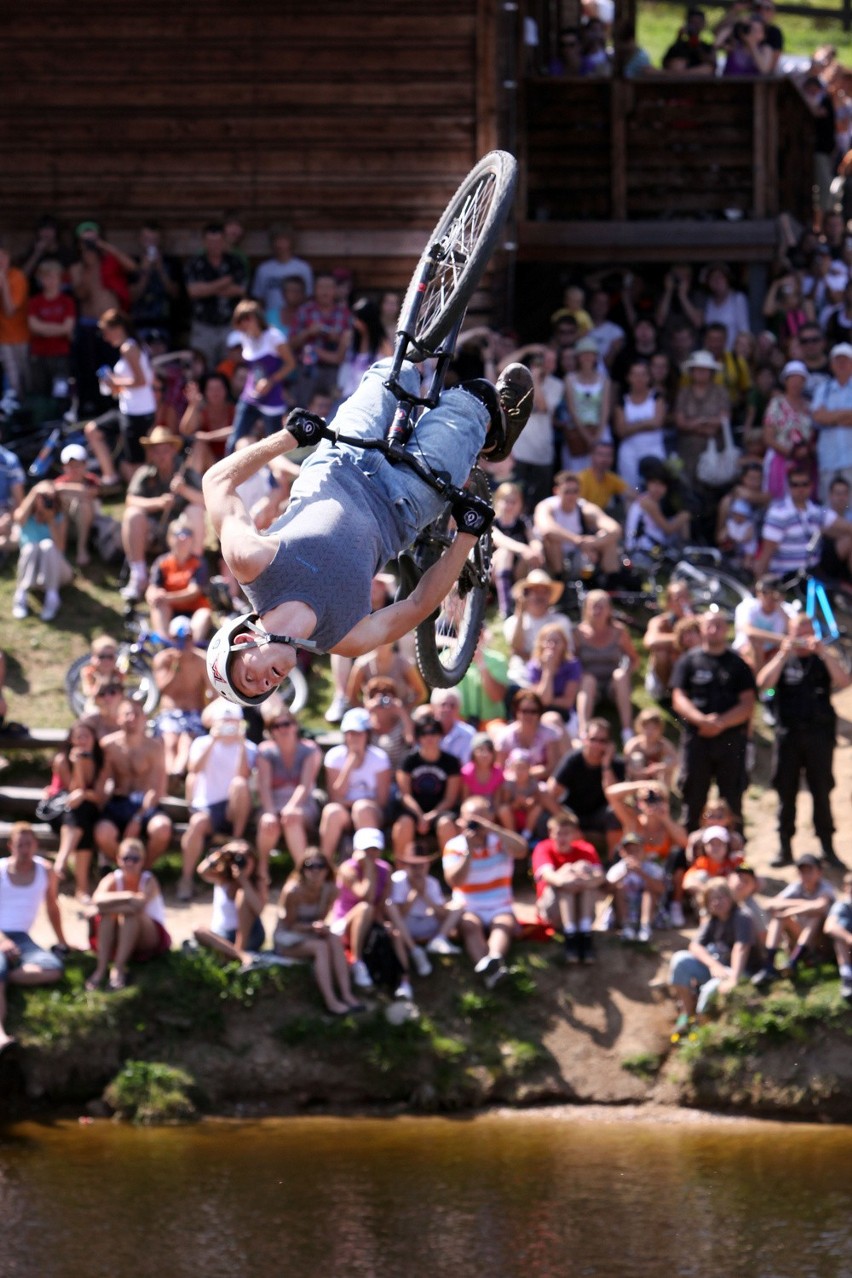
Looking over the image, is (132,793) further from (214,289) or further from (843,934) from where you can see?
(214,289)

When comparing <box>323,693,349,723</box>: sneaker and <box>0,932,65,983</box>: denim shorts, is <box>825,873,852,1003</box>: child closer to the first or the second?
<box>323,693,349,723</box>: sneaker

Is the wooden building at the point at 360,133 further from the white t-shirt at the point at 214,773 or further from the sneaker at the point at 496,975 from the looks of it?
the sneaker at the point at 496,975

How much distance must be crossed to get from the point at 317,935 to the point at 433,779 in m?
1.25

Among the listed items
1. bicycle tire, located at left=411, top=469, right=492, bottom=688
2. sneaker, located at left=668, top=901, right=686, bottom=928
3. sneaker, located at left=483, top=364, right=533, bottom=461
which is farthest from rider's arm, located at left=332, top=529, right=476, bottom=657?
sneaker, located at left=668, top=901, right=686, bottom=928

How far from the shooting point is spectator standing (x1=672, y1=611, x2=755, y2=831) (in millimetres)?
13500

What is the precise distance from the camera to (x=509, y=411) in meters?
8.69

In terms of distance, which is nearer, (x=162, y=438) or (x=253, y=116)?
(x=162, y=438)

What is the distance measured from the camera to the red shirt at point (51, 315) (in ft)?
56.2

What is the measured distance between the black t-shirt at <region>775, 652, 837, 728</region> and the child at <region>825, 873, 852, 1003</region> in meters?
1.34

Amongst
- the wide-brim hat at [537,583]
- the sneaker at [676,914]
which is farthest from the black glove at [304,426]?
the wide-brim hat at [537,583]

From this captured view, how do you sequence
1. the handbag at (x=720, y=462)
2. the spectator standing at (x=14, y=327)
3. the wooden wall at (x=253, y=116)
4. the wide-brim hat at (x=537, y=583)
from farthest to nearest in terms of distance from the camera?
the wooden wall at (x=253, y=116)
the spectator standing at (x=14, y=327)
the handbag at (x=720, y=462)
the wide-brim hat at (x=537, y=583)

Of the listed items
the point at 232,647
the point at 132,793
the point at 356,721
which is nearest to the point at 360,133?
the point at 356,721

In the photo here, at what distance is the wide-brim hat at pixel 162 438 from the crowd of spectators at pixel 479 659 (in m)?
0.10

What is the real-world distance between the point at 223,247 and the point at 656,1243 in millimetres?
8834
